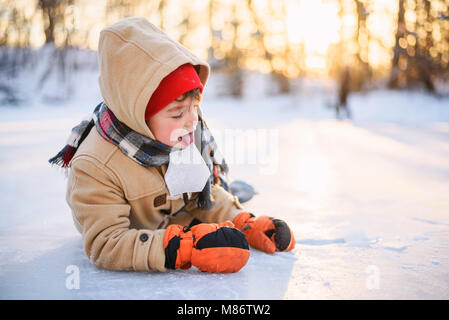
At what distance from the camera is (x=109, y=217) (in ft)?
3.01

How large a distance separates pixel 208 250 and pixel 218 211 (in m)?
0.35

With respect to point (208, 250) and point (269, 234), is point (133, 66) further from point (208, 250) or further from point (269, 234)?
point (269, 234)

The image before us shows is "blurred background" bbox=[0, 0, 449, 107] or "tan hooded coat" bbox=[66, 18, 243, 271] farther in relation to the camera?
"blurred background" bbox=[0, 0, 449, 107]

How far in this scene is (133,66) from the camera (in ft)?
3.13

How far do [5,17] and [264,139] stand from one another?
28.9ft

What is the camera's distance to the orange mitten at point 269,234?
1054 millimetres

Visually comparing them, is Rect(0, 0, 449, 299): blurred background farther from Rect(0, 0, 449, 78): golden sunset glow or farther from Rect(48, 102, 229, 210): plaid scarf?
Rect(0, 0, 449, 78): golden sunset glow

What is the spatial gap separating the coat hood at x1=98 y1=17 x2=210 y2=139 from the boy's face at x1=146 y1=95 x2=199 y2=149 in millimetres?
41

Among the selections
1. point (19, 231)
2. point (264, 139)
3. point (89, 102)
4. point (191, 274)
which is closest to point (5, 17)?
point (89, 102)

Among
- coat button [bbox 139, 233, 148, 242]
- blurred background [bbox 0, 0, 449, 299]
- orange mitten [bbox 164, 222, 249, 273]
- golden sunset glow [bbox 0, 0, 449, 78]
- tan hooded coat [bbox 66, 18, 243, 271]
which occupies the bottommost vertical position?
blurred background [bbox 0, 0, 449, 299]

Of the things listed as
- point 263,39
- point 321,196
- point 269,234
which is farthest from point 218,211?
point 263,39

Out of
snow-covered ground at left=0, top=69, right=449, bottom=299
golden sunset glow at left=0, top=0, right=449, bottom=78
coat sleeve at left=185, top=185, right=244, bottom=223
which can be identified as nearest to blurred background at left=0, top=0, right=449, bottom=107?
golden sunset glow at left=0, top=0, right=449, bottom=78

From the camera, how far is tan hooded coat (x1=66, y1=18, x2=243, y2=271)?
90 cm
